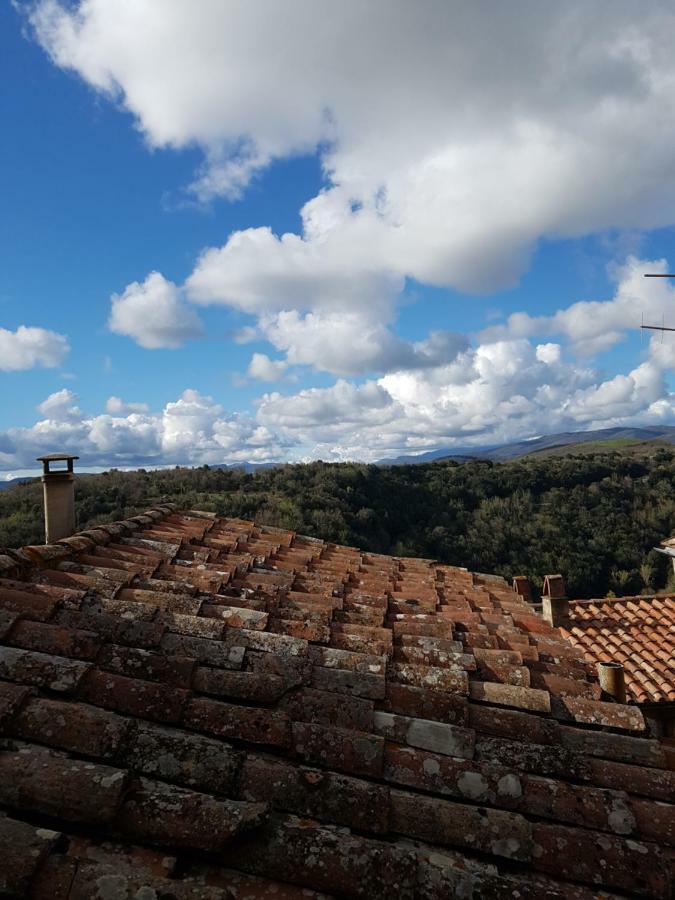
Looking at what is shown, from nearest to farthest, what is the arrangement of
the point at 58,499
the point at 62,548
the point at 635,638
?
the point at 62,548 → the point at 58,499 → the point at 635,638

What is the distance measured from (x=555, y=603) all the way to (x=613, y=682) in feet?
20.4

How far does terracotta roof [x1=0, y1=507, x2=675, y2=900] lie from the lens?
75.5 inches

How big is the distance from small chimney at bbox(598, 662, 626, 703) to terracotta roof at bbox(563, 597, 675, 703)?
4.61 m

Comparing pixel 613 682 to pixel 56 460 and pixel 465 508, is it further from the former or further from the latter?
pixel 465 508

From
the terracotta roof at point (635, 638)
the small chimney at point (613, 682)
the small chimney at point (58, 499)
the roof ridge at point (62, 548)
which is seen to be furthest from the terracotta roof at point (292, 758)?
the terracotta roof at point (635, 638)

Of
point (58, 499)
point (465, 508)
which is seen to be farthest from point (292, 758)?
point (465, 508)

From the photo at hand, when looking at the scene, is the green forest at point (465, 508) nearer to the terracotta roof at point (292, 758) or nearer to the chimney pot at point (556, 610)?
A: the chimney pot at point (556, 610)

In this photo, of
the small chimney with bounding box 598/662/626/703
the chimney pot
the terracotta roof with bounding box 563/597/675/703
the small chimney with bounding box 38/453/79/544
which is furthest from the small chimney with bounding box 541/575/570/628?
the small chimney with bounding box 38/453/79/544

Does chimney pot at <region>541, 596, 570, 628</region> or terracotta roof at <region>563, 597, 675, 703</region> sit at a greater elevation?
chimney pot at <region>541, 596, 570, 628</region>

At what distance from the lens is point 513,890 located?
1992 millimetres

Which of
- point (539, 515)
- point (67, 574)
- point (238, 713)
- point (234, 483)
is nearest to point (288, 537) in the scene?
point (67, 574)

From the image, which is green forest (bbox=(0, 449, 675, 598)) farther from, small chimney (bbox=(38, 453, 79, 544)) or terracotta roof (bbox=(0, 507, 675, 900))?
terracotta roof (bbox=(0, 507, 675, 900))

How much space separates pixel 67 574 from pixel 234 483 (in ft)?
118

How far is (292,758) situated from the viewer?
249cm
